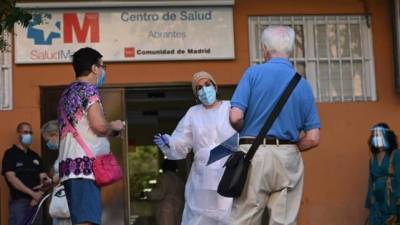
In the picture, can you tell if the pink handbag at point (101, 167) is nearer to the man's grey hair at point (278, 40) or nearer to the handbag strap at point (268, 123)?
the handbag strap at point (268, 123)

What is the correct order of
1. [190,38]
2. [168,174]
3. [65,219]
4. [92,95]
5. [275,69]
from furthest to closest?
[168,174]
[190,38]
[65,219]
[92,95]
[275,69]

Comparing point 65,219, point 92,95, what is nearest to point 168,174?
point 65,219

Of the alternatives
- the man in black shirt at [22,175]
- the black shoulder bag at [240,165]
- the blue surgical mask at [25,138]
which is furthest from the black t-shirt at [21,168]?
the black shoulder bag at [240,165]

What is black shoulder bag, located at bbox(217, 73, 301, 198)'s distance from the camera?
15.9 feet

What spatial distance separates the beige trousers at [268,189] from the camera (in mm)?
4898

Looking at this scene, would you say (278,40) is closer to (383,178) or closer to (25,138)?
(383,178)

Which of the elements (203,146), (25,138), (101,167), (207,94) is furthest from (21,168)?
(101,167)

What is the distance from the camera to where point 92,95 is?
5.54m

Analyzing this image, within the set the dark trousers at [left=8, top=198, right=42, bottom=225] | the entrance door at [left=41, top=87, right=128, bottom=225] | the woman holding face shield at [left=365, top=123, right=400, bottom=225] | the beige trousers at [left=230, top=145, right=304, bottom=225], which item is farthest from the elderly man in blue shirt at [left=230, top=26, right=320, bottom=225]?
the entrance door at [left=41, top=87, right=128, bottom=225]

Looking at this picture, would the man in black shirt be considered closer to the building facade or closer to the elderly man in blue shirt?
the building facade

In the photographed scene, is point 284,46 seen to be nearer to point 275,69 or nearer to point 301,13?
point 275,69

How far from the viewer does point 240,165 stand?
487 cm

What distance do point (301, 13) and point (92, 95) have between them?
17.0ft

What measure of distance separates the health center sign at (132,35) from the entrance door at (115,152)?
0.47 meters
